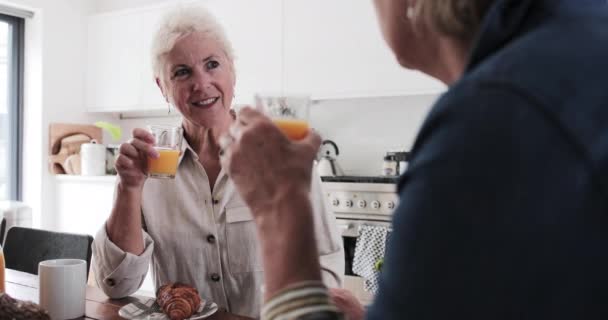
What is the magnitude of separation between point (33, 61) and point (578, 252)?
4.33 metres

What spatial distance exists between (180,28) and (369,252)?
156cm

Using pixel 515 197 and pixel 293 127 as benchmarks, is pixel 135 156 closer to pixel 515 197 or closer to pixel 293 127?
pixel 293 127

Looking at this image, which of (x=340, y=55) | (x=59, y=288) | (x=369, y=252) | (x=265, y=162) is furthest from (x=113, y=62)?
(x=265, y=162)

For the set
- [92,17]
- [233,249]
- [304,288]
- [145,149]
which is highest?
[92,17]

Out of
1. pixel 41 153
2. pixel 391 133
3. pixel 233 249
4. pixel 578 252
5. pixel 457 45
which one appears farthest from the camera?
pixel 41 153

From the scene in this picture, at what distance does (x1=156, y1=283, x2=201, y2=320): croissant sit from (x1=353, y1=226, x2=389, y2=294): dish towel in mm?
1572

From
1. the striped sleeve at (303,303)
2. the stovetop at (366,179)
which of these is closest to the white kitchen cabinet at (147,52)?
the stovetop at (366,179)

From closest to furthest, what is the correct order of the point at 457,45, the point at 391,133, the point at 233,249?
1. the point at 457,45
2. the point at 233,249
3. the point at 391,133

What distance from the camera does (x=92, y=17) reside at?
4262 mm

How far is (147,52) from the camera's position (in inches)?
156

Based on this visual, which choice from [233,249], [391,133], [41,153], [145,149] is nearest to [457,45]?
[145,149]

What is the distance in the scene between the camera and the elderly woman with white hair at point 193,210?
1.41 metres

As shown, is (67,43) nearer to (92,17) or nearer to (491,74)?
(92,17)

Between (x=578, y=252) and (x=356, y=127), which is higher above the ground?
(x=356, y=127)
